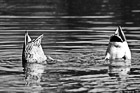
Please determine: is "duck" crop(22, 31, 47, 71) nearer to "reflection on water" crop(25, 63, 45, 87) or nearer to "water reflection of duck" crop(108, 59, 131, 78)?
"reflection on water" crop(25, 63, 45, 87)

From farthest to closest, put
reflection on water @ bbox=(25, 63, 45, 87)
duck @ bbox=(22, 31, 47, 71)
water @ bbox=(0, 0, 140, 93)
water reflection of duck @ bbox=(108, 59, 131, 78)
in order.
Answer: duck @ bbox=(22, 31, 47, 71), water reflection of duck @ bbox=(108, 59, 131, 78), reflection on water @ bbox=(25, 63, 45, 87), water @ bbox=(0, 0, 140, 93)

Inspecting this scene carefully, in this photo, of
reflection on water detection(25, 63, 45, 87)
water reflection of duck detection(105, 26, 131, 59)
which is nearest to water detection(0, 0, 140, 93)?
reflection on water detection(25, 63, 45, 87)

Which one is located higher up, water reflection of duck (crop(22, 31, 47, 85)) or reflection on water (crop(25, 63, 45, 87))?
water reflection of duck (crop(22, 31, 47, 85))

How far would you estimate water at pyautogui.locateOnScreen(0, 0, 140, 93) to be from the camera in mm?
12159

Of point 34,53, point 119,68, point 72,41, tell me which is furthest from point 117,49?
point 72,41

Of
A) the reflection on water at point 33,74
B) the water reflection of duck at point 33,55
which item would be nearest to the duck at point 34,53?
the water reflection of duck at point 33,55

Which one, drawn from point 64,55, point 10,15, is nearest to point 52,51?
point 64,55

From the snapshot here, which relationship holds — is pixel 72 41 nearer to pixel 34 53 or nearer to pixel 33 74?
pixel 34 53

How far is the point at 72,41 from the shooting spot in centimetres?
1778

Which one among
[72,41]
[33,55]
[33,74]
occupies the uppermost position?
[72,41]

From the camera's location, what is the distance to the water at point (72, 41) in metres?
12.2

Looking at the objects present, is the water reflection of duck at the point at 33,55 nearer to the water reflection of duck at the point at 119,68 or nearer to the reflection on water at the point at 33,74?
the reflection on water at the point at 33,74

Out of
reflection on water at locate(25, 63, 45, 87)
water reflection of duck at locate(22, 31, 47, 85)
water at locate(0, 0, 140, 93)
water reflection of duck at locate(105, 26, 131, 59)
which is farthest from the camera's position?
water reflection of duck at locate(105, 26, 131, 59)

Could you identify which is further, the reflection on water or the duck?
the duck
